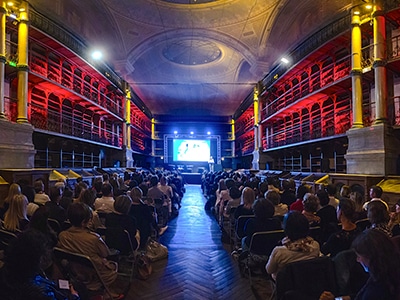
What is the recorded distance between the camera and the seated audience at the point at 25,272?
4.32ft

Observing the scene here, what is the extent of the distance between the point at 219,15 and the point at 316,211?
42.8 feet

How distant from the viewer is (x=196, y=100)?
25.8 meters

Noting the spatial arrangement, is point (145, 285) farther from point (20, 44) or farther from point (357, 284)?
point (20, 44)

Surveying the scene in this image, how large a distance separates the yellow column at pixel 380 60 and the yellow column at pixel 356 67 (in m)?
0.64

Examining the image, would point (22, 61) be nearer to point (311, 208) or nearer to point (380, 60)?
point (311, 208)

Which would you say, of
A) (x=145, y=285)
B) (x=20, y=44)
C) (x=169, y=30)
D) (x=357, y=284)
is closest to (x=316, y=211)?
(x=357, y=284)

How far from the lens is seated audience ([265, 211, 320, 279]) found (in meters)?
2.02

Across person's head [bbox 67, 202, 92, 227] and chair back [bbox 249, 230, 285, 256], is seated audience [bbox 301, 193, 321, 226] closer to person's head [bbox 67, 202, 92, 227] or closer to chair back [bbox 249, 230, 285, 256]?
chair back [bbox 249, 230, 285, 256]

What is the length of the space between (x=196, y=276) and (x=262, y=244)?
1166 millimetres

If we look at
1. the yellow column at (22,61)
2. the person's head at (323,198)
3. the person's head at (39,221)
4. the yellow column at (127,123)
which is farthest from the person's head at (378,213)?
the yellow column at (127,123)

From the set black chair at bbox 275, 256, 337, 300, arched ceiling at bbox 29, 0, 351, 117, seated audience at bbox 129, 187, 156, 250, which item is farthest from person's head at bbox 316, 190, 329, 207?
arched ceiling at bbox 29, 0, 351, 117

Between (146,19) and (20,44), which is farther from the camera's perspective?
(146,19)

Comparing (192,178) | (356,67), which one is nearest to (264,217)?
(356,67)

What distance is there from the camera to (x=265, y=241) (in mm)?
2838
